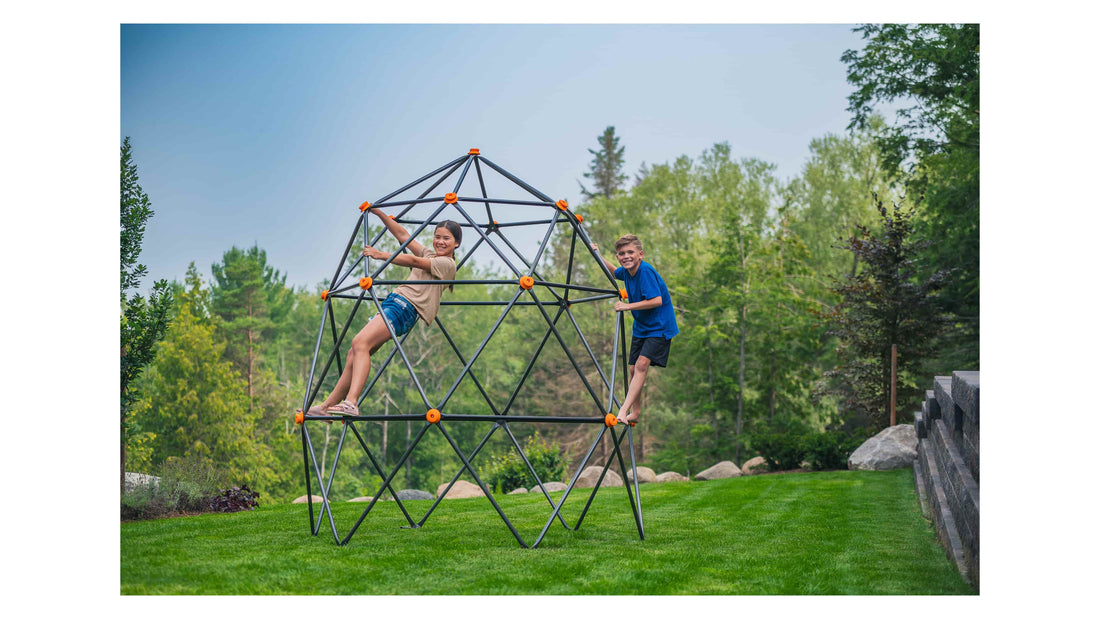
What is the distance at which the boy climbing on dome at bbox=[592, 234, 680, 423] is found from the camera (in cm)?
590

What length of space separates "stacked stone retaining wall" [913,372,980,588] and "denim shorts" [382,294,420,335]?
3715 mm

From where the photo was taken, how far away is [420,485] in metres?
28.5

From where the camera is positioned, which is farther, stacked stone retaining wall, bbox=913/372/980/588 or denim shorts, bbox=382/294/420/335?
denim shorts, bbox=382/294/420/335

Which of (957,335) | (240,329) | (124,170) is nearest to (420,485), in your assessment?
(240,329)

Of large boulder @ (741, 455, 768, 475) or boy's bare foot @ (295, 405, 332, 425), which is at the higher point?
boy's bare foot @ (295, 405, 332, 425)

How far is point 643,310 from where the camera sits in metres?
6.08

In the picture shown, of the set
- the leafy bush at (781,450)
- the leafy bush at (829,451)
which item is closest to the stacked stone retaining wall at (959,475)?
the leafy bush at (829,451)

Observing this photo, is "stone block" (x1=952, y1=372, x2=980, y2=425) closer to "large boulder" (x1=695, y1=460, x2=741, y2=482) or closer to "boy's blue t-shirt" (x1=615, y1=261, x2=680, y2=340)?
"boy's blue t-shirt" (x1=615, y1=261, x2=680, y2=340)

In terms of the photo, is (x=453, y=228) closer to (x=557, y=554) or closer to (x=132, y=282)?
(x=557, y=554)

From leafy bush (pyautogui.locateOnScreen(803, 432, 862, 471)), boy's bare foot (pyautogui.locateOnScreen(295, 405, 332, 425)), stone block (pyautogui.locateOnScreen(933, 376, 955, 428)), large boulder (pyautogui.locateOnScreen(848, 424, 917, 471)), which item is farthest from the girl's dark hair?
leafy bush (pyautogui.locateOnScreen(803, 432, 862, 471))

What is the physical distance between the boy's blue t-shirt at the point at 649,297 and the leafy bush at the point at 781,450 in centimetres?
909

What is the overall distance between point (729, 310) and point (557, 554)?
622 inches

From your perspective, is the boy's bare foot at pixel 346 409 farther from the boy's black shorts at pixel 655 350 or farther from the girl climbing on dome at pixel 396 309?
the boy's black shorts at pixel 655 350
